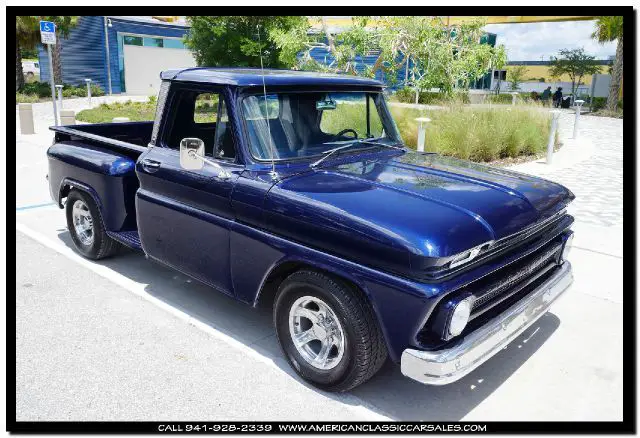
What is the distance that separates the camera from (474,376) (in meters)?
3.71

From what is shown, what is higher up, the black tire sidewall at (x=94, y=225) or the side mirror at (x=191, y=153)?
the side mirror at (x=191, y=153)

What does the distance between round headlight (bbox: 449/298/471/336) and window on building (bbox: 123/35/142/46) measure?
106ft

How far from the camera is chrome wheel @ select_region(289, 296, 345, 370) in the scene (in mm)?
3350

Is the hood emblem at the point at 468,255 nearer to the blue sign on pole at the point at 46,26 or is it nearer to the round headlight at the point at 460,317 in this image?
the round headlight at the point at 460,317

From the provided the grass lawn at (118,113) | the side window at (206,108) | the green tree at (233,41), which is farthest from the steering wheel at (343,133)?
the green tree at (233,41)

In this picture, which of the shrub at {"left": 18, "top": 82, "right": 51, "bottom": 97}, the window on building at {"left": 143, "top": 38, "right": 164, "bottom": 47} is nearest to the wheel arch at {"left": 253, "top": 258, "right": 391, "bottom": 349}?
the shrub at {"left": 18, "top": 82, "right": 51, "bottom": 97}

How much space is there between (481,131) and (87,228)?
8069 mm

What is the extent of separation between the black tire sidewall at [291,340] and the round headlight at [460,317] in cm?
55

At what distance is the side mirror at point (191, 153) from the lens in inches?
146

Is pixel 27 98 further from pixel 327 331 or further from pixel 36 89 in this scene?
Result: pixel 327 331

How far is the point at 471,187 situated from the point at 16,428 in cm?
→ 309

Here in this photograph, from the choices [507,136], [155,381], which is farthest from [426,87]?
[155,381]

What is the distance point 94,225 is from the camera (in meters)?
5.39

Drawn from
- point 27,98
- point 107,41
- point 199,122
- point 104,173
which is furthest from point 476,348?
point 107,41
